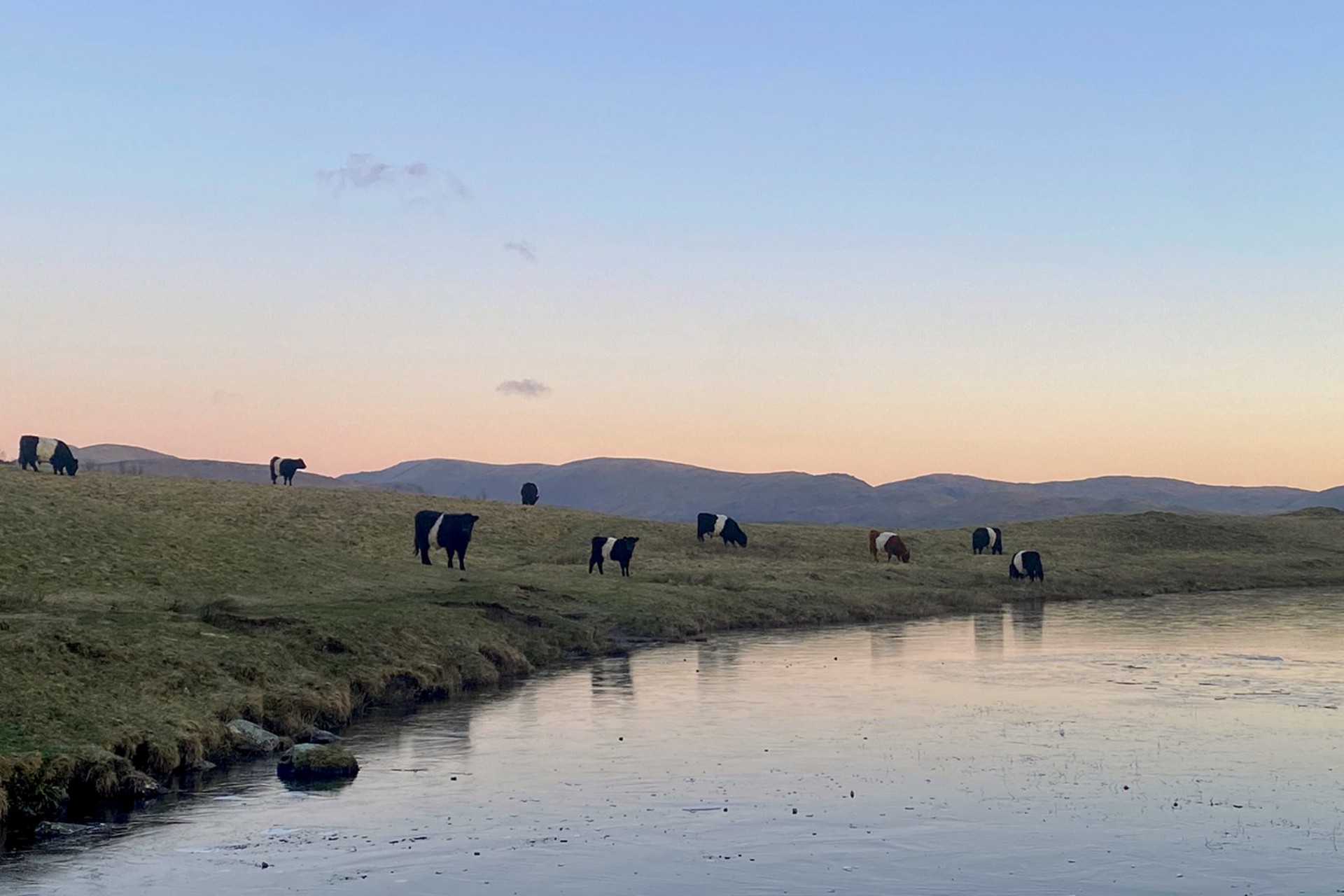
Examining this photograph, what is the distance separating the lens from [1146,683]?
3091 cm

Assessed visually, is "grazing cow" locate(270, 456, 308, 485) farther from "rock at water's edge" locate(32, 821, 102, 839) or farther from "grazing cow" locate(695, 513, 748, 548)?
"rock at water's edge" locate(32, 821, 102, 839)

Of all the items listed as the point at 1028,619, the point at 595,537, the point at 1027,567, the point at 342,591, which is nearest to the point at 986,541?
the point at 1027,567

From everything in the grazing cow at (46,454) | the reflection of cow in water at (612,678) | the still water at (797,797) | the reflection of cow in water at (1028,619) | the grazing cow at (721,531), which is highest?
the grazing cow at (46,454)

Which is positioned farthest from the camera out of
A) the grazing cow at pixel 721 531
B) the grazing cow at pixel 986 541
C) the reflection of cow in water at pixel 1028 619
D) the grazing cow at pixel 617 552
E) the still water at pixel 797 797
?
the grazing cow at pixel 986 541

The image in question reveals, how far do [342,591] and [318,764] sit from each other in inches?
768

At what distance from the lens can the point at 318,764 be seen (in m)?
21.1

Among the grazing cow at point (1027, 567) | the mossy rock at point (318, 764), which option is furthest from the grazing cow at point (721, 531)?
the mossy rock at point (318, 764)

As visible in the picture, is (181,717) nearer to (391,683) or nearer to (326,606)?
(391,683)

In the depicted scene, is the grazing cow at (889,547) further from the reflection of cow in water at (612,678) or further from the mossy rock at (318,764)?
the mossy rock at (318,764)

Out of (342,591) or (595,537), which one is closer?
(342,591)

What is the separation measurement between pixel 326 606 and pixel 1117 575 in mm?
42388

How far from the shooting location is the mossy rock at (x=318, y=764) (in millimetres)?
21094

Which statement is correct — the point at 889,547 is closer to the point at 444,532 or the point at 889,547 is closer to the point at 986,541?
the point at 986,541

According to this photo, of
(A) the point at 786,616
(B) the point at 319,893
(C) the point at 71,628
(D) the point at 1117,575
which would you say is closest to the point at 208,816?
(B) the point at 319,893
